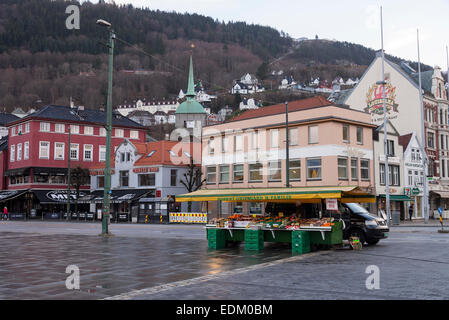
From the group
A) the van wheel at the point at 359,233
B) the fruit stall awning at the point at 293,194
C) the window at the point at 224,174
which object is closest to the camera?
the fruit stall awning at the point at 293,194

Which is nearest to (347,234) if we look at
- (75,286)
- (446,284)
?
(446,284)

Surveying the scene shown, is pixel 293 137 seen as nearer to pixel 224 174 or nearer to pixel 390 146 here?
pixel 224 174

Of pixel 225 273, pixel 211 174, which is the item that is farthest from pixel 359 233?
pixel 211 174

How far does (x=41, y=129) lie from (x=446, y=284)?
68.9 meters

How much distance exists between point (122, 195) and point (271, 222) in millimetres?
43601

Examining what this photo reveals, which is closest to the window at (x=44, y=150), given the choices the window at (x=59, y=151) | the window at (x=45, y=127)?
the window at (x=59, y=151)

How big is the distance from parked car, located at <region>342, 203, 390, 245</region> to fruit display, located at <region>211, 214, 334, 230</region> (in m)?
2.52

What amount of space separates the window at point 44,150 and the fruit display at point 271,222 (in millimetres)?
56717

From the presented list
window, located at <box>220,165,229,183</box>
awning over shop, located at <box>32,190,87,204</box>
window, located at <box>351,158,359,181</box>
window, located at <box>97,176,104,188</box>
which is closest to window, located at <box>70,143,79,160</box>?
awning over shop, located at <box>32,190,87,204</box>

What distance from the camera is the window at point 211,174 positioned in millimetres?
53994

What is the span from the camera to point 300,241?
17875 mm

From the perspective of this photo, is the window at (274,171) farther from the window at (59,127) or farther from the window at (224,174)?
the window at (59,127)

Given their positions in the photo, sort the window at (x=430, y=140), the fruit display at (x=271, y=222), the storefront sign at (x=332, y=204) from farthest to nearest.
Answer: the window at (x=430, y=140) < the fruit display at (x=271, y=222) < the storefront sign at (x=332, y=204)

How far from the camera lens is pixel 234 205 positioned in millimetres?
49938
